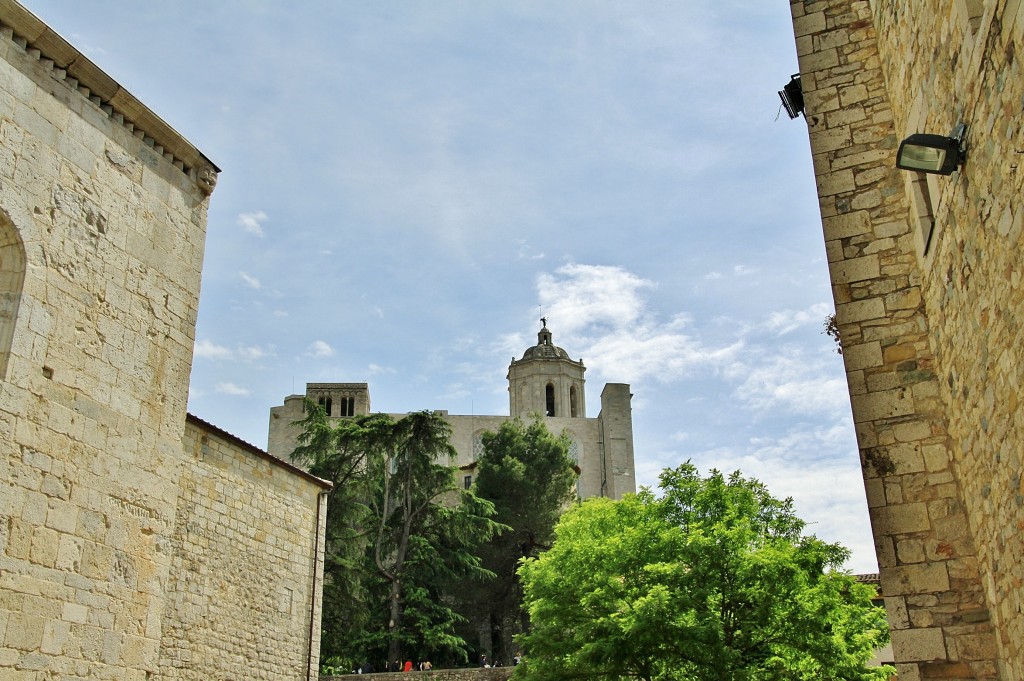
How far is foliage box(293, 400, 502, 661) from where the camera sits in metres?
28.8

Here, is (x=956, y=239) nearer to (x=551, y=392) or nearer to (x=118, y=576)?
(x=118, y=576)

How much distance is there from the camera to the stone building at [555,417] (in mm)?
54562

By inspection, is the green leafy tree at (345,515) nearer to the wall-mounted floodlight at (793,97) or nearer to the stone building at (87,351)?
the stone building at (87,351)

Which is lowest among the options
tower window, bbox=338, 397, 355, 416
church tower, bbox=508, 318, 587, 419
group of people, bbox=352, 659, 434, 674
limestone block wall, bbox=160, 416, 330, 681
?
group of people, bbox=352, 659, 434, 674

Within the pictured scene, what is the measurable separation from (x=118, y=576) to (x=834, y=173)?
7.59 m

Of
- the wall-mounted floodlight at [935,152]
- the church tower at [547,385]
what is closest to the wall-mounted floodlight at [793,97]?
the wall-mounted floodlight at [935,152]

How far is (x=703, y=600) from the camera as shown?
16.7 meters

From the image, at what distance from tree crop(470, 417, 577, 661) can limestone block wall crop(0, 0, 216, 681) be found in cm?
2578

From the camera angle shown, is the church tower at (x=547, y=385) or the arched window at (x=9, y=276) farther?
the church tower at (x=547, y=385)

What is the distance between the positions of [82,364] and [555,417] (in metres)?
53.0

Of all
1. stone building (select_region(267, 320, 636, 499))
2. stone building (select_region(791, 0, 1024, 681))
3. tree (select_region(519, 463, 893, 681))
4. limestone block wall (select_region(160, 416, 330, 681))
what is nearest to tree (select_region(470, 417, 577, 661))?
stone building (select_region(267, 320, 636, 499))

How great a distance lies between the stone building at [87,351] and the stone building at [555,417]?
134ft

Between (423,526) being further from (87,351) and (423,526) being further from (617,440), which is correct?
(87,351)

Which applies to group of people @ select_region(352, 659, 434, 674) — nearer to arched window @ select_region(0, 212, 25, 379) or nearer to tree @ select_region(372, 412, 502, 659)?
tree @ select_region(372, 412, 502, 659)
